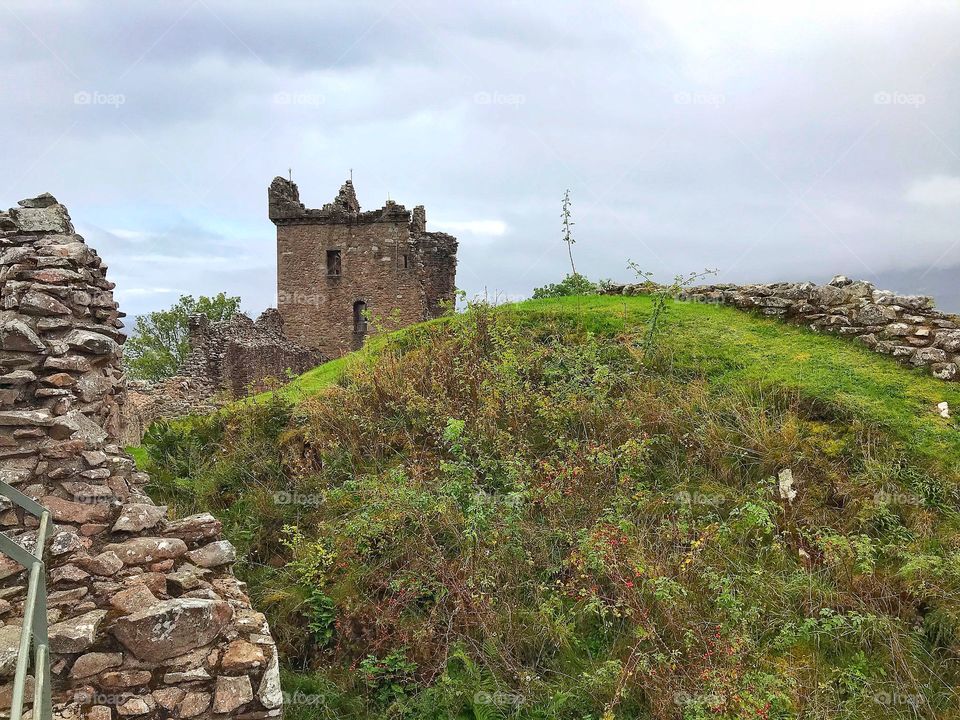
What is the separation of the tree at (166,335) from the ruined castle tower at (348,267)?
2125cm

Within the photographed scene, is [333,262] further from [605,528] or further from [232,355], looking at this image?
[605,528]

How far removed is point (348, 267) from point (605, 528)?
69.4ft

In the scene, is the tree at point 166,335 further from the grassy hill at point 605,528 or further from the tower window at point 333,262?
the grassy hill at point 605,528

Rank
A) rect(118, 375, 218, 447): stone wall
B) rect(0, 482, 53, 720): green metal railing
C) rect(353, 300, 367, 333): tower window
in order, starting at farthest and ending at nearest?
rect(353, 300, 367, 333): tower window, rect(118, 375, 218, 447): stone wall, rect(0, 482, 53, 720): green metal railing

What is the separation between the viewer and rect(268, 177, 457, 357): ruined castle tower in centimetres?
2539

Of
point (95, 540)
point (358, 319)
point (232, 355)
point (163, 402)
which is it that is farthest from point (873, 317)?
point (358, 319)

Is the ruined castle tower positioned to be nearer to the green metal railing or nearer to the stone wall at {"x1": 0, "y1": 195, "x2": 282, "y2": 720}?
the stone wall at {"x1": 0, "y1": 195, "x2": 282, "y2": 720}

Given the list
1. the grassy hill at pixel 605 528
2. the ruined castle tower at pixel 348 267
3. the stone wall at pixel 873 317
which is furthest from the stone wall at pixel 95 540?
the ruined castle tower at pixel 348 267

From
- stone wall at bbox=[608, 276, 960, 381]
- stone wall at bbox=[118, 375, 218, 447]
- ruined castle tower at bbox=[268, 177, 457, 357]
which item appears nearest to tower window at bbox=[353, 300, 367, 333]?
ruined castle tower at bbox=[268, 177, 457, 357]

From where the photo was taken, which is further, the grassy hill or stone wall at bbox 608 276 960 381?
stone wall at bbox 608 276 960 381

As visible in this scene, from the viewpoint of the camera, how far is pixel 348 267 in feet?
84.4

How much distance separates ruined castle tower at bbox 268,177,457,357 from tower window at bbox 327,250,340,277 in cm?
4

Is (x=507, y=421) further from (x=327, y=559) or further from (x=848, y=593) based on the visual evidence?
(x=848, y=593)

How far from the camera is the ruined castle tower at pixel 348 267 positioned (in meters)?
25.4
